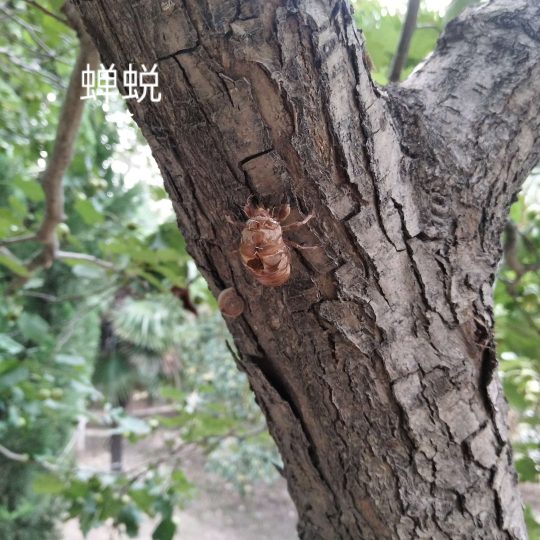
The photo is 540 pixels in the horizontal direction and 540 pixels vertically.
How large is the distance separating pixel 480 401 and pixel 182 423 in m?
1.29

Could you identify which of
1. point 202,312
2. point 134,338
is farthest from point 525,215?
point 134,338

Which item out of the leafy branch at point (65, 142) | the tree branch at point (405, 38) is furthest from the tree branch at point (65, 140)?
the tree branch at point (405, 38)

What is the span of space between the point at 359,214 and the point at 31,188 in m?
1.36

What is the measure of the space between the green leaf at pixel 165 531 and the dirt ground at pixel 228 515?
2.68 meters

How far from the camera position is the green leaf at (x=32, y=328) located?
60.2 inches

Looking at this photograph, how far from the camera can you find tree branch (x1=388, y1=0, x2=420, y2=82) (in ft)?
3.44

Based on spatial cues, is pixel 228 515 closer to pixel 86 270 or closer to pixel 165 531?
pixel 165 531

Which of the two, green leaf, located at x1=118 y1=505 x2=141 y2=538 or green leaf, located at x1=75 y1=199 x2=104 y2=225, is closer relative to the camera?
green leaf, located at x1=75 y1=199 x2=104 y2=225

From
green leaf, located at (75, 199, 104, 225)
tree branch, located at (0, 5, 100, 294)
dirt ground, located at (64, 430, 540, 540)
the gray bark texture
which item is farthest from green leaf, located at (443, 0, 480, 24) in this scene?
dirt ground, located at (64, 430, 540, 540)

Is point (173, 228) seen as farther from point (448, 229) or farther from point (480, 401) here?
point (480, 401)

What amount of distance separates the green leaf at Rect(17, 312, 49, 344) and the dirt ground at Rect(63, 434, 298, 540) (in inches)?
112

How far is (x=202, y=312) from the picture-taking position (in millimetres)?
4562

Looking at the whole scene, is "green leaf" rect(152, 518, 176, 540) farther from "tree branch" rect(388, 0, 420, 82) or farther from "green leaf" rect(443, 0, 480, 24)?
"green leaf" rect(443, 0, 480, 24)

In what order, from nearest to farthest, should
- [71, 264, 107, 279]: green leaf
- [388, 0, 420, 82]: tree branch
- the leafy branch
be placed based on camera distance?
1. [388, 0, 420, 82]: tree branch
2. the leafy branch
3. [71, 264, 107, 279]: green leaf
